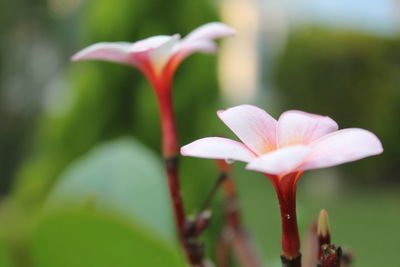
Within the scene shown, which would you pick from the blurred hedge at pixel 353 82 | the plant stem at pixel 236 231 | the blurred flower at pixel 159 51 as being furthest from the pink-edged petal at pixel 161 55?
the blurred hedge at pixel 353 82

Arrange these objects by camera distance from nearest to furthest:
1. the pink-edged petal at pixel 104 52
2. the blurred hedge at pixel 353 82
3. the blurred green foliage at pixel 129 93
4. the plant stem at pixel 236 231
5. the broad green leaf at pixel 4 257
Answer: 1. the broad green leaf at pixel 4 257
2. the pink-edged petal at pixel 104 52
3. the plant stem at pixel 236 231
4. the blurred green foliage at pixel 129 93
5. the blurred hedge at pixel 353 82

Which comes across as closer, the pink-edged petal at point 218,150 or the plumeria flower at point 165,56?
the pink-edged petal at point 218,150

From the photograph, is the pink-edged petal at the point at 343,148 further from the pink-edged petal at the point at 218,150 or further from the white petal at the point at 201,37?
the white petal at the point at 201,37

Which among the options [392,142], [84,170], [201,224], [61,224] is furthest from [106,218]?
[392,142]

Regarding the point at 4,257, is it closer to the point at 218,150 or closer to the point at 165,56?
the point at 218,150

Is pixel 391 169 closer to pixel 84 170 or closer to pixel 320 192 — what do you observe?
pixel 320 192

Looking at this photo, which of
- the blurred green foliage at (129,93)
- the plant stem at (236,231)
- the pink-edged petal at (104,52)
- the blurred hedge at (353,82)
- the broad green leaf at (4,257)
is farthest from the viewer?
the blurred hedge at (353,82)
